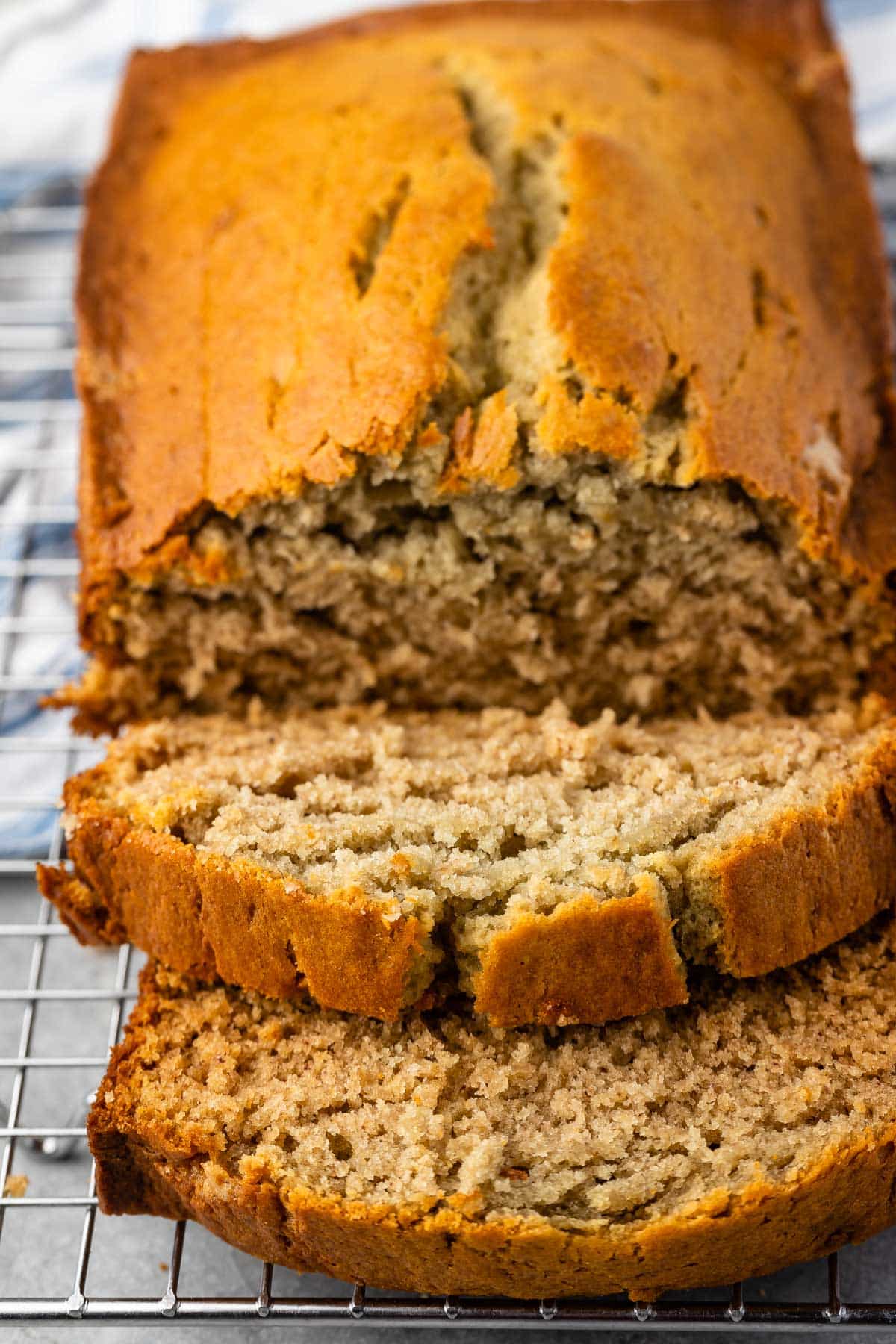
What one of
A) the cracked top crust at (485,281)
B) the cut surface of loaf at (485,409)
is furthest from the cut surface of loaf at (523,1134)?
the cracked top crust at (485,281)

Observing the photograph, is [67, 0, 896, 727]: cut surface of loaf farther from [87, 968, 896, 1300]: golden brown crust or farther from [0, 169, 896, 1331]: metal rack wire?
[87, 968, 896, 1300]: golden brown crust

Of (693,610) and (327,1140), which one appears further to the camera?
(693,610)

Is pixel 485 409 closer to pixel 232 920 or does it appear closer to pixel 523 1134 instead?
pixel 232 920

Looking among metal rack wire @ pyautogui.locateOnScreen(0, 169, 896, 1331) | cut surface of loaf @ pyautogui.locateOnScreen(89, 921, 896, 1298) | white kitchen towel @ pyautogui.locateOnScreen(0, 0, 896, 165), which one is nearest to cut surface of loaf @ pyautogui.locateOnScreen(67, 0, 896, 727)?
metal rack wire @ pyautogui.locateOnScreen(0, 169, 896, 1331)

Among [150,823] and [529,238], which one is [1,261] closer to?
[529,238]

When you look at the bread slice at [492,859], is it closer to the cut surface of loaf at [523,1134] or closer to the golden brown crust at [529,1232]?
the cut surface of loaf at [523,1134]

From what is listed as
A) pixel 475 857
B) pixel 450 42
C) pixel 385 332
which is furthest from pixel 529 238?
pixel 475 857
